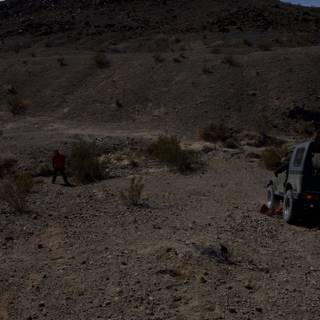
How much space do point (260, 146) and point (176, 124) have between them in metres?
5.71

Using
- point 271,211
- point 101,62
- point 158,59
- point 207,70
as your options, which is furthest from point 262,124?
point 271,211

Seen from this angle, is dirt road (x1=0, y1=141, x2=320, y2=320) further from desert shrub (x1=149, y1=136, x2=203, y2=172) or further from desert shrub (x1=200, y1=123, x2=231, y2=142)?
desert shrub (x1=200, y1=123, x2=231, y2=142)

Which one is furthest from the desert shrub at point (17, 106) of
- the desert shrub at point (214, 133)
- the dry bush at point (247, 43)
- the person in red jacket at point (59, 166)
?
the dry bush at point (247, 43)

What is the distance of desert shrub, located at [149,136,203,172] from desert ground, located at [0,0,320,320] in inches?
14.8

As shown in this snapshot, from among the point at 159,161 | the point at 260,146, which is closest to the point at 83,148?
the point at 159,161

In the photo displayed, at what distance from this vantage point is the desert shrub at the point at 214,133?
2997cm

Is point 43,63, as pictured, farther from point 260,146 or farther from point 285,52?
point 260,146

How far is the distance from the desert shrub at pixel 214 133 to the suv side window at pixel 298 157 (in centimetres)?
1603

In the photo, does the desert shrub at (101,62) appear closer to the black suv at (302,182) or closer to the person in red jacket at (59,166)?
the person in red jacket at (59,166)

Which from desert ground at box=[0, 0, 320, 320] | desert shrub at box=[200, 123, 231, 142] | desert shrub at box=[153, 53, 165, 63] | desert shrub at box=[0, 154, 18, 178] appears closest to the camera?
desert ground at box=[0, 0, 320, 320]

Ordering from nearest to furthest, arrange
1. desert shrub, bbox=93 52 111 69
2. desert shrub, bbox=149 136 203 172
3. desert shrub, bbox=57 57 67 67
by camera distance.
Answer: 1. desert shrub, bbox=149 136 203 172
2. desert shrub, bbox=93 52 111 69
3. desert shrub, bbox=57 57 67 67

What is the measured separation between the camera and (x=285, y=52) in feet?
137

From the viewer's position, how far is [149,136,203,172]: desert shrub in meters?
23.4

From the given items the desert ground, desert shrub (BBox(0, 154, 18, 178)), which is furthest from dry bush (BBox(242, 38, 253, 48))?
desert shrub (BBox(0, 154, 18, 178))
